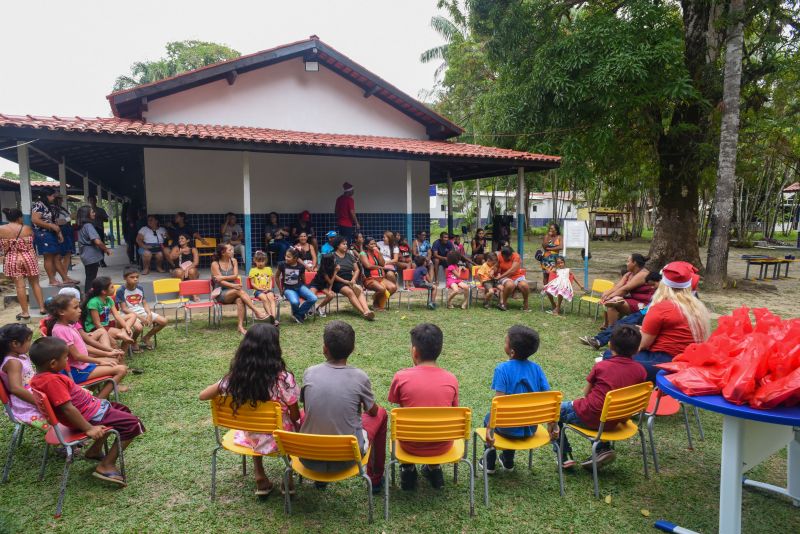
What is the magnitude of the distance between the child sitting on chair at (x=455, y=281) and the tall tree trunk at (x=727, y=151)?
6.54m

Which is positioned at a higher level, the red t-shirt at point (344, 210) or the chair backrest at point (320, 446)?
the red t-shirt at point (344, 210)

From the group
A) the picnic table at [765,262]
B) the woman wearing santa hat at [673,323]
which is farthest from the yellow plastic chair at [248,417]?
the picnic table at [765,262]

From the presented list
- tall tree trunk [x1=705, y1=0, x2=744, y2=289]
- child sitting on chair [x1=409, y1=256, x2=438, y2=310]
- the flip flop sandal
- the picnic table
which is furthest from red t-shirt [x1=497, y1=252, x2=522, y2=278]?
the picnic table

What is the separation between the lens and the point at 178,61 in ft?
107

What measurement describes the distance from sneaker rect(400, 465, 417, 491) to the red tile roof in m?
7.64

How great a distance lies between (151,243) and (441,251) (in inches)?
243

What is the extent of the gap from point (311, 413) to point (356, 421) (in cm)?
27

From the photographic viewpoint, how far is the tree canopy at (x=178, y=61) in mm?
31656

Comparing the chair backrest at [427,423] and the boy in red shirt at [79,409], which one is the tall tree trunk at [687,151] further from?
the boy in red shirt at [79,409]

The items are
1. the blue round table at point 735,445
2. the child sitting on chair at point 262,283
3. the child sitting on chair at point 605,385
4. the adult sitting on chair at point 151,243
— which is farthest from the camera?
the adult sitting on chair at point 151,243

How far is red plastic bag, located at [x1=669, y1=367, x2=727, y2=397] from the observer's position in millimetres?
2617

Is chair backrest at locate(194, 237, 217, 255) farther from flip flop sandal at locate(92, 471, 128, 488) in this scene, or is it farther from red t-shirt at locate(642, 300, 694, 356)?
red t-shirt at locate(642, 300, 694, 356)

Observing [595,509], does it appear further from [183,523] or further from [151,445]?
[151,445]

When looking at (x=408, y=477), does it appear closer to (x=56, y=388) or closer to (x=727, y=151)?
(x=56, y=388)
